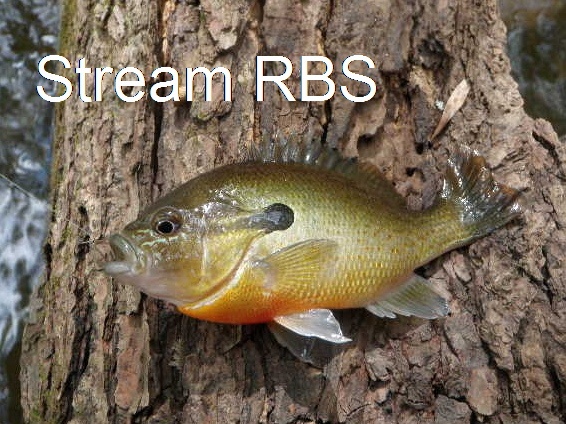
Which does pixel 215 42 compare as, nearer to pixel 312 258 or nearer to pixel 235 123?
pixel 235 123

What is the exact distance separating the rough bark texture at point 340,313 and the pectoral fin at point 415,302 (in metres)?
0.10

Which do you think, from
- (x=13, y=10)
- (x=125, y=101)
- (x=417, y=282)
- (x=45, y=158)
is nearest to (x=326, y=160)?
(x=417, y=282)

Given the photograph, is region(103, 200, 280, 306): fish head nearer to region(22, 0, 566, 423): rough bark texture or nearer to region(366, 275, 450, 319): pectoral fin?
region(22, 0, 566, 423): rough bark texture

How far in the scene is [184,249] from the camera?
2.04 metres

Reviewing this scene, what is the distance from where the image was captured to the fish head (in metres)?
2.03

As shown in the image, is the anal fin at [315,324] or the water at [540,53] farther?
the water at [540,53]

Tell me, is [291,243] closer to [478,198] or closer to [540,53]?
[478,198]

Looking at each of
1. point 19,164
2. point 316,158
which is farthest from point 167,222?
point 19,164

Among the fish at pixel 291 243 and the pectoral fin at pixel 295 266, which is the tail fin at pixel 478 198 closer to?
the fish at pixel 291 243

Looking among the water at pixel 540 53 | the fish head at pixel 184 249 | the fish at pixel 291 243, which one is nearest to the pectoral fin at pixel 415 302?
the fish at pixel 291 243

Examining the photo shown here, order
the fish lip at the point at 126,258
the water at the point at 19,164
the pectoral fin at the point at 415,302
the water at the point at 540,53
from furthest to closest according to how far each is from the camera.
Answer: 1. the water at the point at 540,53
2. the water at the point at 19,164
3. the pectoral fin at the point at 415,302
4. the fish lip at the point at 126,258

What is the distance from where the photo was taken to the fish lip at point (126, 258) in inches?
79.2

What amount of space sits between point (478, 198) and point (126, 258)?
1215 millimetres

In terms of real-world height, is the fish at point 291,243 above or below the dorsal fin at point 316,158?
below
